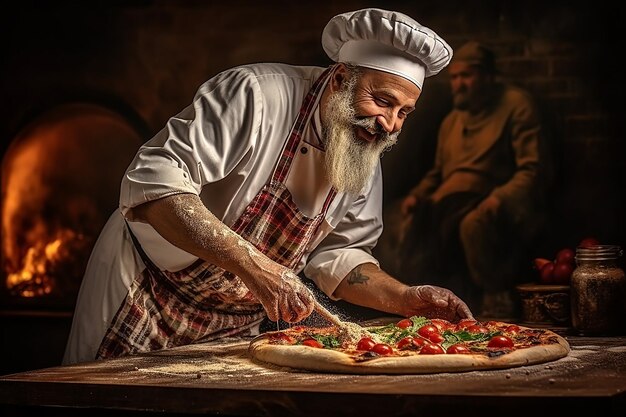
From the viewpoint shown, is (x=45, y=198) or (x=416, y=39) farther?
(x=45, y=198)

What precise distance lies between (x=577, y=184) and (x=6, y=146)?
3518mm

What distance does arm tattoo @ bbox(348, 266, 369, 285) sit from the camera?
3500 millimetres

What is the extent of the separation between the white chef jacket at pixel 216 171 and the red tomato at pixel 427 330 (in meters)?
0.64

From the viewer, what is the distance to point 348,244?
12.0 feet

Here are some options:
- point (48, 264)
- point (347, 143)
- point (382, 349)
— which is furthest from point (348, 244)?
point (48, 264)

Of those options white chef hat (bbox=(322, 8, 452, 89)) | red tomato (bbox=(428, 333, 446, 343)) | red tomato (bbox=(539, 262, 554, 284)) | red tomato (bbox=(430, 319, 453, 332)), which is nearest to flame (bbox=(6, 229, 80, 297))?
red tomato (bbox=(539, 262, 554, 284))

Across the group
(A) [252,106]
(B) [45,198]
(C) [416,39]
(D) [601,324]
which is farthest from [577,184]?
(B) [45,198]

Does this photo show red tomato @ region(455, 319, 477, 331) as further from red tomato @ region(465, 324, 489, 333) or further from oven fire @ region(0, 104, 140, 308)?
oven fire @ region(0, 104, 140, 308)

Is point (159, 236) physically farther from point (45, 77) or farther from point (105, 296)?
point (45, 77)

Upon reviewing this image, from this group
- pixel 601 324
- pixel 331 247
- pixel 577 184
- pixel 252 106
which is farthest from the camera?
pixel 577 184

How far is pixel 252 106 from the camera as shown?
10.1 feet

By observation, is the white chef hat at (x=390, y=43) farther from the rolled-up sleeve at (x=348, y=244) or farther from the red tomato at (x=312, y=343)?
the red tomato at (x=312, y=343)

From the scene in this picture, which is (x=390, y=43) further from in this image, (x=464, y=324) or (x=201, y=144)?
(x=464, y=324)

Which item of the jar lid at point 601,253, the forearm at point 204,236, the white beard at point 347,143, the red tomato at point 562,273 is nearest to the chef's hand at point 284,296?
the forearm at point 204,236
